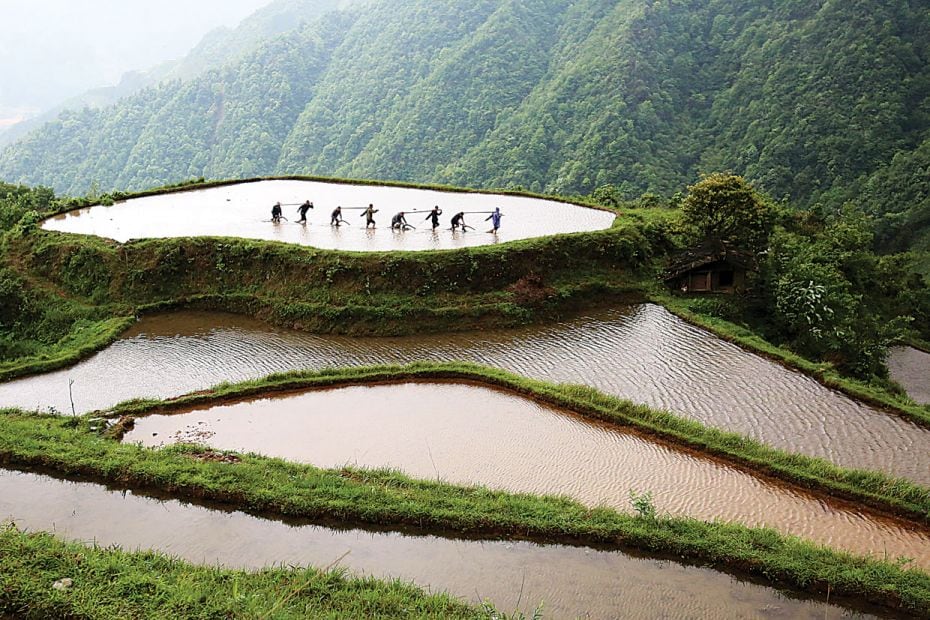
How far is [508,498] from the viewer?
9.90 meters

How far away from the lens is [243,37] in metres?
114

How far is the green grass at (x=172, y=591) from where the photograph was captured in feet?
22.9

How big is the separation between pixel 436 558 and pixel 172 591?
132 inches

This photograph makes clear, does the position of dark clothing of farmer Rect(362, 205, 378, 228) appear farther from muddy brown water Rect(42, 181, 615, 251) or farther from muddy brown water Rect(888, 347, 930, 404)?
muddy brown water Rect(888, 347, 930, 404)

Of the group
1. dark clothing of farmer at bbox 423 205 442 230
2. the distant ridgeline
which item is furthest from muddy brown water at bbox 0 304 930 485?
the distant ridgeline

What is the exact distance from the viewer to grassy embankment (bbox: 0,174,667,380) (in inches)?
709

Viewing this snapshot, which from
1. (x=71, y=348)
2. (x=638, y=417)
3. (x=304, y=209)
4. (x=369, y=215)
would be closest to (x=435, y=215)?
(x=369, y=215)

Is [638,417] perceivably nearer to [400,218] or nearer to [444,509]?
[444,509]

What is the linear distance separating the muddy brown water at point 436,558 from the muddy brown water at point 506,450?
1.47 meters

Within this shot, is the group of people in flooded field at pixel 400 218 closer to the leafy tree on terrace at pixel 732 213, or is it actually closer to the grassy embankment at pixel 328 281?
the grassy embankment at pixel 328 281

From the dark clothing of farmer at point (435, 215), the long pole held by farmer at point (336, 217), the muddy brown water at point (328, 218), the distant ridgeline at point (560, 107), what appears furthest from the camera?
the distant ridgeline at point (560, 107)

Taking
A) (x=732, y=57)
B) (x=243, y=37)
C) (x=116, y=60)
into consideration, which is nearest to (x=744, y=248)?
(x=732, y=57)

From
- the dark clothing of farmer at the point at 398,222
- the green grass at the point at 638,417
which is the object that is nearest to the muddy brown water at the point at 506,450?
the green grass at the point at 638,417

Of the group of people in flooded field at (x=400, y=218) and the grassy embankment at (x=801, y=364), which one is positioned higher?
the group of people in flooded field at (x=400, y=218)
